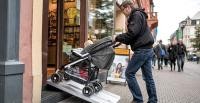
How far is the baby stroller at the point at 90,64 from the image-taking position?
730cm

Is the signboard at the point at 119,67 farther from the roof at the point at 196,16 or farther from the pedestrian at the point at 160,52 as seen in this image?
the roof at the point at 196,16

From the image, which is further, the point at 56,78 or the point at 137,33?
the point at 56,78

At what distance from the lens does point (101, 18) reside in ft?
45.8

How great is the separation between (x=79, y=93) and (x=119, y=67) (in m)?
4.69

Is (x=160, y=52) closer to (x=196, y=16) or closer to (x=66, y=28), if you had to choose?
(x=66, y=28)

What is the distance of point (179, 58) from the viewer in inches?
876

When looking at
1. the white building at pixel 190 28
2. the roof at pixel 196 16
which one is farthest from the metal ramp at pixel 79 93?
the roof at pixel 196 16

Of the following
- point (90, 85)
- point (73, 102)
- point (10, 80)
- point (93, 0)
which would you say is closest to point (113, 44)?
point (90, 85)

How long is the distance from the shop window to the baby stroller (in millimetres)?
4929

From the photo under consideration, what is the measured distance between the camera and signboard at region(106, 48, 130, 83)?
11867mm

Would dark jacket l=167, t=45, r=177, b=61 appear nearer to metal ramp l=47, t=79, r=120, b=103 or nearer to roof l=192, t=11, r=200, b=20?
metal ramp l=47, t=79, r=120, b=103

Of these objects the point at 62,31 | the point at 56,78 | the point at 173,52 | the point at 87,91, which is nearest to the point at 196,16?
the point at 173,52

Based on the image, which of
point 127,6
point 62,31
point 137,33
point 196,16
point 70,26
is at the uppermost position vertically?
point 196,16

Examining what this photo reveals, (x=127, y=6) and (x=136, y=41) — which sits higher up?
(x=127, y=6)
